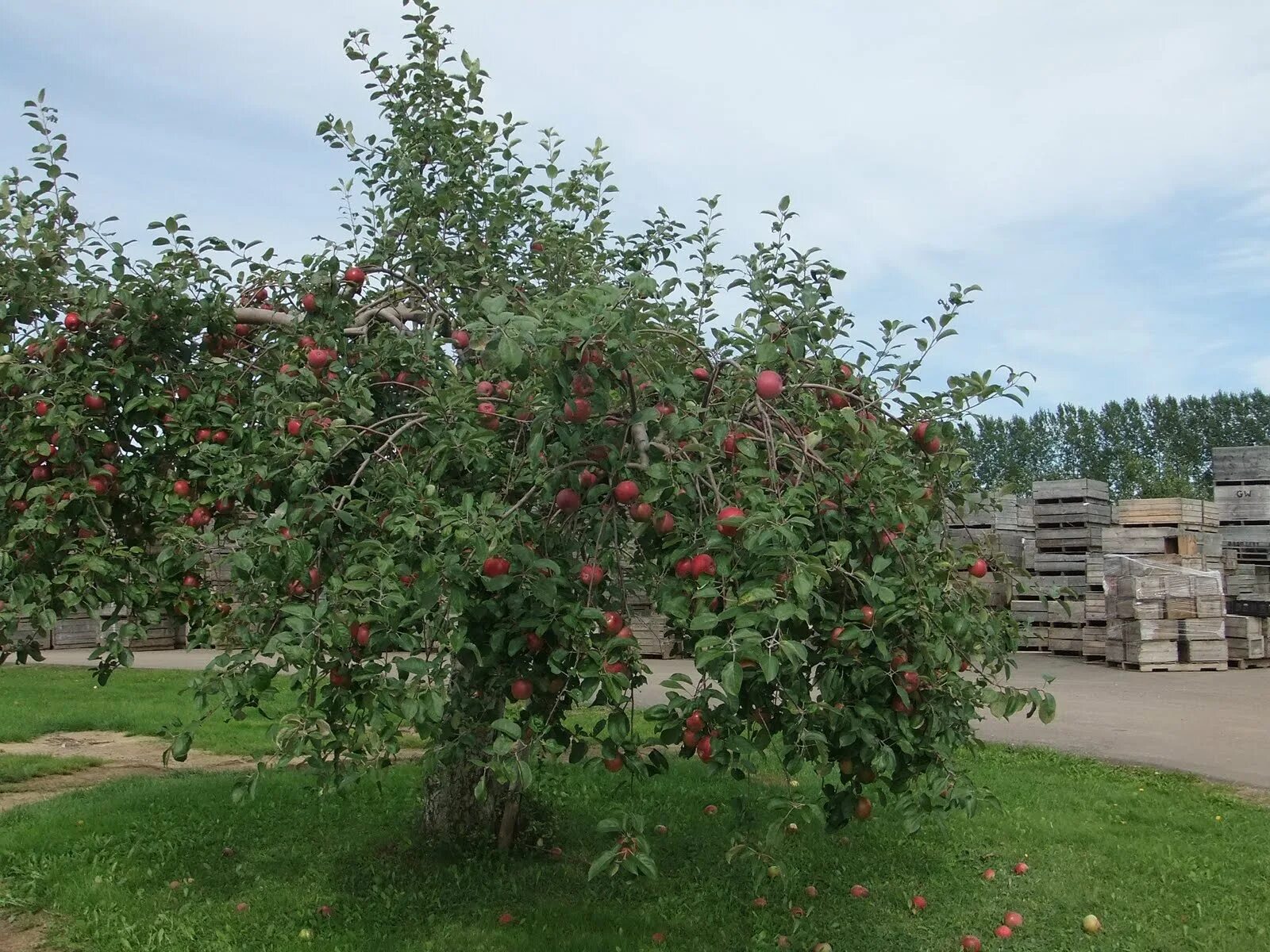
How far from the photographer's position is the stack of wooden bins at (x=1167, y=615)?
450 inches

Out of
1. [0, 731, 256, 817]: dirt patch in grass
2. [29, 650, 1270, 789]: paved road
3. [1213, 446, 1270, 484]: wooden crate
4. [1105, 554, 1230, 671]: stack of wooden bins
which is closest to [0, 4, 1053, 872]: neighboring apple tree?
[29, 650, 1270, 789]: paved road

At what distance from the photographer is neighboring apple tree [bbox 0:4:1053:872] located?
2.53 m

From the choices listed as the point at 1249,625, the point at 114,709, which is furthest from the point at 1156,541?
the point at 114,709

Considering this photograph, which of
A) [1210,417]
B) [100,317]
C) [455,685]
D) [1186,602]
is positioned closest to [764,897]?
[455,685]

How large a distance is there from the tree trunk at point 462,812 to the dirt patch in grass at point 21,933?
160cm

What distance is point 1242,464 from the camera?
41.5 ft

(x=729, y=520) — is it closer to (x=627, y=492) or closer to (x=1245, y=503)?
(x=627, y=492)

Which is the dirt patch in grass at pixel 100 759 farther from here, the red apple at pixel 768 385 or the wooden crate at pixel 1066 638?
the wooden crate at pixel 1066 638

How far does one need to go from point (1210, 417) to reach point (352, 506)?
44.1 meters

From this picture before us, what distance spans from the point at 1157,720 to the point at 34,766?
8329mm

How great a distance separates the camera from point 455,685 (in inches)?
127

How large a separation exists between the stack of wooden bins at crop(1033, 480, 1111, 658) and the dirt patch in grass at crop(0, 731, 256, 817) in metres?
9.58

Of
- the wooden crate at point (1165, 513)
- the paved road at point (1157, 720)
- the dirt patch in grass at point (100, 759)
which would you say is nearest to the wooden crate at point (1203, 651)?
Answer: the paved road at point (1157, 720)

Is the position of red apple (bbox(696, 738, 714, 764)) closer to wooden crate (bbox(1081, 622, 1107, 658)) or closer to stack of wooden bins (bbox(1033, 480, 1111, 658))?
wooden crate (bbox(1081, 622, 1107, 658))
